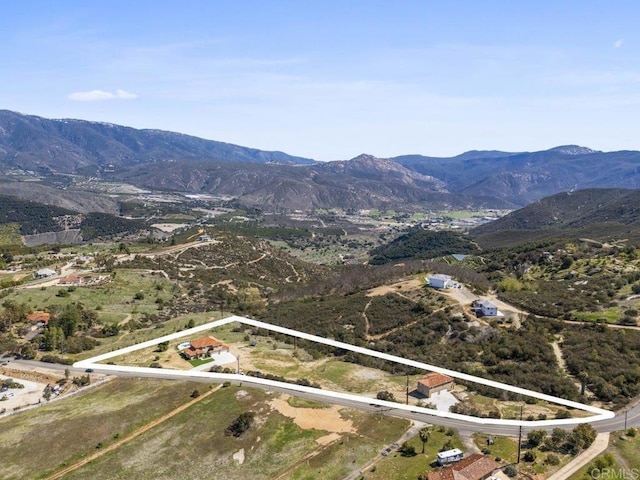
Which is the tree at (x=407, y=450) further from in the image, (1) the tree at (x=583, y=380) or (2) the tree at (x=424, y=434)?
(1) the tree at (x=583, y=380)

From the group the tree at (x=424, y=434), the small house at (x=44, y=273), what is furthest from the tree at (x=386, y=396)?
the small house at (x=44, y=273)

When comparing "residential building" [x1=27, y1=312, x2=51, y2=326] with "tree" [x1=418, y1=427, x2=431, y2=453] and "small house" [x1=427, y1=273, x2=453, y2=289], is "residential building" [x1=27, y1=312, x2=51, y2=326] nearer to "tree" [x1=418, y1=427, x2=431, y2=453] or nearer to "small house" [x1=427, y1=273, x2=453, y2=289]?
"tree" [x1=418, y1=427, x2=431, y2=453]

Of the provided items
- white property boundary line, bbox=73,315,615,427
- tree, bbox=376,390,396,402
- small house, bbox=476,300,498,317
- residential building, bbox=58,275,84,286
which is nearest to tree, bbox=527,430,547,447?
white property boundary line, bbox=73,315,615,427

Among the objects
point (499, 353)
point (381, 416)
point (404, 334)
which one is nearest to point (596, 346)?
point (499, 353)

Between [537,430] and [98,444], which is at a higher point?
[537,430]

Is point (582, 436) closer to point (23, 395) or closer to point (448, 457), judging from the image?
point (448, 457)

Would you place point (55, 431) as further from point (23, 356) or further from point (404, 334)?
point (404, 334)
